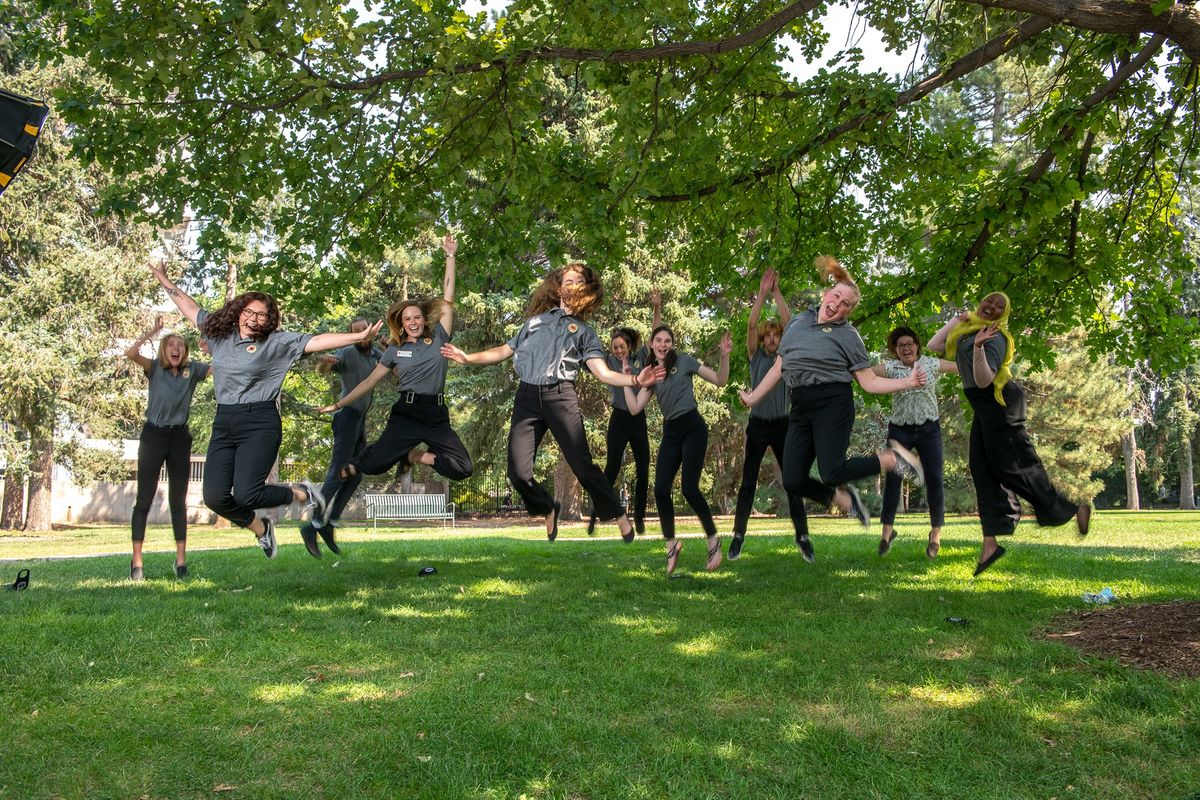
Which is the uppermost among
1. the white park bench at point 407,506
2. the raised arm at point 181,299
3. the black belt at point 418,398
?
the raised arm at point 181,299

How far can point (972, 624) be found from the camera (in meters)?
5.96

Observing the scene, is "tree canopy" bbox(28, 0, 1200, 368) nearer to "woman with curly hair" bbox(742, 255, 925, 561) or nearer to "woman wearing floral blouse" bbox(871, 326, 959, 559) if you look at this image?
"woman wearing floral blouse" bbox(871, 326, 959, 559)

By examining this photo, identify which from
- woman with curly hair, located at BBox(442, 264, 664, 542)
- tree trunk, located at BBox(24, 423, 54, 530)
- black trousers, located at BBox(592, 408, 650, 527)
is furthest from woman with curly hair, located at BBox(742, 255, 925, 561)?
tree trunk, located at BBox(24, 423, 54, 530)

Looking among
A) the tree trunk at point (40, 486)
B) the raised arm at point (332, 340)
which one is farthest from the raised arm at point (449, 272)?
the tree trunk at point (40, 486)

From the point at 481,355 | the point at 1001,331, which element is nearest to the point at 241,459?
the point at 481,355

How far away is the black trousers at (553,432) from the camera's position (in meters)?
7.14

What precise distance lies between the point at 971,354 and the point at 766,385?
167 cm

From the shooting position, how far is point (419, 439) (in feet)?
26.0

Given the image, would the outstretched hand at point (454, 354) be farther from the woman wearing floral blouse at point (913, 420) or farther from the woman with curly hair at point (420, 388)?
the woman wearing floral blouse at point (913, 420)

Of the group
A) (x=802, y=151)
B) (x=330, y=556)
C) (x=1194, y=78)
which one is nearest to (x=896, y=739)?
(x=802, y=151)

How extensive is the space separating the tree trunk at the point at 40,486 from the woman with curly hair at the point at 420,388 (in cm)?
2188

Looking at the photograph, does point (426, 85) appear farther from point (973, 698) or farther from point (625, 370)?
point (973, 698)

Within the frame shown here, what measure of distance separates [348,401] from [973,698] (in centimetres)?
561

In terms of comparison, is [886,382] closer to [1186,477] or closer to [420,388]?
[420,388]
